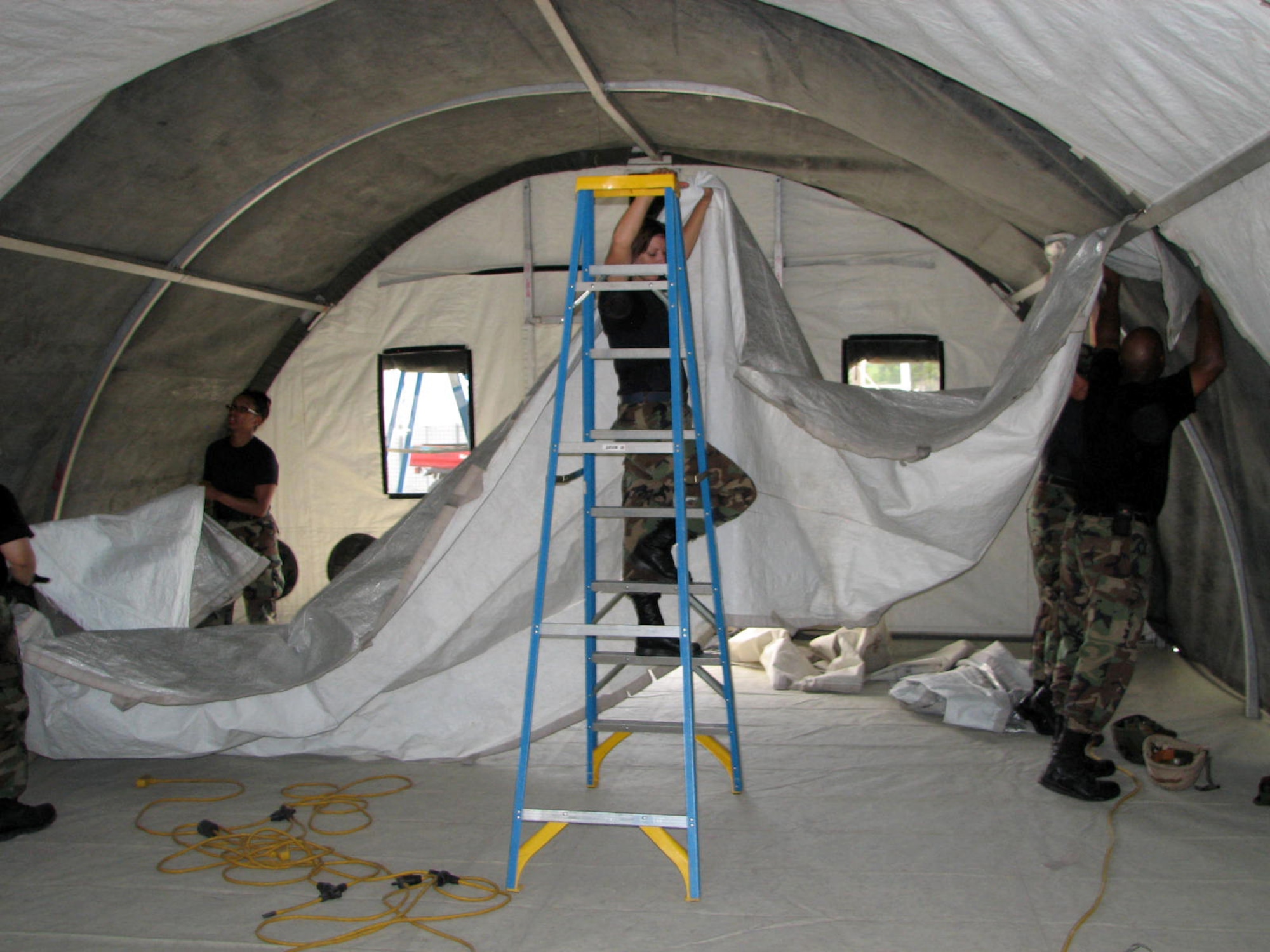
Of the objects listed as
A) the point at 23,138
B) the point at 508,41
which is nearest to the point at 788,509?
the point at 508,41

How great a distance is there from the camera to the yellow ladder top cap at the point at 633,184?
2879 millimetres

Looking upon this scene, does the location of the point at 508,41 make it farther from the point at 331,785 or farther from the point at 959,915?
the point at 959,915

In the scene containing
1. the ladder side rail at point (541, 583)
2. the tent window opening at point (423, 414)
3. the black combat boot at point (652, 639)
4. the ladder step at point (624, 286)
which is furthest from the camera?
the tent window opening at point (423, 414)

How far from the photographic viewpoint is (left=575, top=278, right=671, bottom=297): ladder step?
2.91 m

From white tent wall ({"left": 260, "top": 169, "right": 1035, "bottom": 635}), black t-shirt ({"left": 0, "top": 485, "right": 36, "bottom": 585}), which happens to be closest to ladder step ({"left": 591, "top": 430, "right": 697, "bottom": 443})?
black t-shirt ({"left": 0, "top": 485, "right": 36, "bottom": 585})

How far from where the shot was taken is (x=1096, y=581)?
330 cm

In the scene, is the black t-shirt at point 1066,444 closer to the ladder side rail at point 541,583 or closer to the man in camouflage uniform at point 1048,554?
the man in camouflage uniform at point 1048,554

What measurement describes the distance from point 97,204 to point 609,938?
3.78 m

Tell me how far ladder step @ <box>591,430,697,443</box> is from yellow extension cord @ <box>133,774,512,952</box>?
51.2 inches

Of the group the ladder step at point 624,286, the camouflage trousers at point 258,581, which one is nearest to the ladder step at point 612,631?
the ladder step at point 624,286

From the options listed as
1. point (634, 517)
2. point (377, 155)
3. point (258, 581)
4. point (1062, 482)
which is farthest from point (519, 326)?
point (1062, 482)

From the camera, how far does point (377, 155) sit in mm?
5340

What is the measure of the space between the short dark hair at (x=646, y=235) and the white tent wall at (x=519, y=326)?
7.96ft

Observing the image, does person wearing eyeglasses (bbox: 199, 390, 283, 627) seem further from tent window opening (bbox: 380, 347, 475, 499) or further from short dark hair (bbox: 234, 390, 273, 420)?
tent window opening (bbox: 380, 347, 475, 499)
